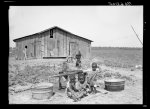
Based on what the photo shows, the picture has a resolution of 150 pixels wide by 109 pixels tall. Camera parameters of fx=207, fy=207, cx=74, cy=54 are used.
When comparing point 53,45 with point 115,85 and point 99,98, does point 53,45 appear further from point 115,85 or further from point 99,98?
point 115,85

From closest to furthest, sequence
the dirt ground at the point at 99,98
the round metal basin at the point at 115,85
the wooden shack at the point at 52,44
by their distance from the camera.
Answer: the dirt ground at the point at 99,98 < the round metal basin at the point at 115,85 < the wooden shack at the point at 52,44

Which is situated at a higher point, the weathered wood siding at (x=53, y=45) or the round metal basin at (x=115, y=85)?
the weathered wood siding at (x=53, y=45)

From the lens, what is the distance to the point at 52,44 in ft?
29.5

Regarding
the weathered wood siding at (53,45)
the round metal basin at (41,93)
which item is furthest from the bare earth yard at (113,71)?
the weathered wood siding at (53,45)

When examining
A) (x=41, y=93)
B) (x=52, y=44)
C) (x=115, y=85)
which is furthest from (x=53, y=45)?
(x=115, y=85)

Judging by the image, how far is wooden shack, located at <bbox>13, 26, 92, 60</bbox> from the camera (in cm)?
866

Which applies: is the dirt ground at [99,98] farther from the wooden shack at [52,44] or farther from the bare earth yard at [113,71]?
the wooden shack at [52,44]

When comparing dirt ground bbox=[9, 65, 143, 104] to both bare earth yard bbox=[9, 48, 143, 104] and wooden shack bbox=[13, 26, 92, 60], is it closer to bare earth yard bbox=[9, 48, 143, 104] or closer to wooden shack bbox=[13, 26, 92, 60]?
bare earth yard bbox=[9, 48, 143, 104]

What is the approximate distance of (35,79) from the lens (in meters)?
8.44

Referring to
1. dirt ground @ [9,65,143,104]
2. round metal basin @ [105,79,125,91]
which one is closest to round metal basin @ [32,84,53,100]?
dirt ground @ [9,65,143,104]

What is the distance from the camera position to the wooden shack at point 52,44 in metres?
8.66

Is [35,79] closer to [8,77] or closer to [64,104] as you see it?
[8,77]
